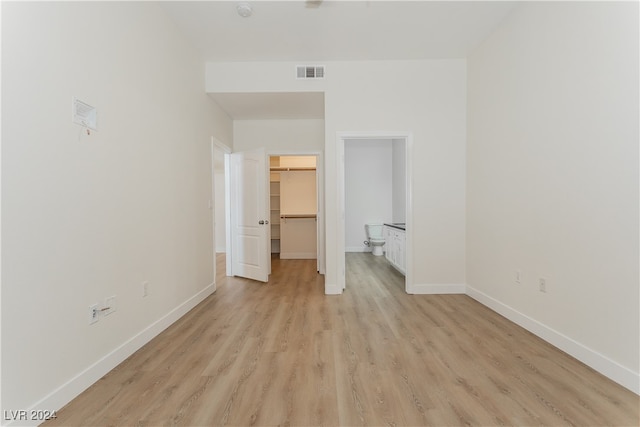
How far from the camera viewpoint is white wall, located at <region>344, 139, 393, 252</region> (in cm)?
780

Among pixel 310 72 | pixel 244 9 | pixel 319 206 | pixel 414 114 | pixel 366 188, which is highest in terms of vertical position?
pixel 244 9

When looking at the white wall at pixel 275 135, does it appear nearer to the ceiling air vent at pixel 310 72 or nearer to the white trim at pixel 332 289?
the ceiling air vent at pixel 310 72

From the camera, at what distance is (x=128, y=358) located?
2195 millimetres

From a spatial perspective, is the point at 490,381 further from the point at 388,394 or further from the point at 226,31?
the point at 226,31

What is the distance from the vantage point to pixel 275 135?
16.2 ft

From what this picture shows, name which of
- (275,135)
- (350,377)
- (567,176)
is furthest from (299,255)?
(567,176)

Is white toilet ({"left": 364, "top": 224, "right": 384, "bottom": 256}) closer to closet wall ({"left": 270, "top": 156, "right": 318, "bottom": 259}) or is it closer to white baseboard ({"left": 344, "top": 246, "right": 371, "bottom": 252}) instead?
white baseboard ({"left": 344, "top": 246, "right": 371, "bottom": 252})

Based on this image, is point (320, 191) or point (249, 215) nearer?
point (249, 215)

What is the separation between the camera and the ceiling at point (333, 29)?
8.99ft

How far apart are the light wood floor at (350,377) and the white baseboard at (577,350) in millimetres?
57

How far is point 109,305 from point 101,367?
0.40m

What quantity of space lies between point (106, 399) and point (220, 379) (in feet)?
2.09

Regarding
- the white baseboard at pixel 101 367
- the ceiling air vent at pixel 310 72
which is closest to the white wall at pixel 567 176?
the ceiling air vent at pixel 310 72

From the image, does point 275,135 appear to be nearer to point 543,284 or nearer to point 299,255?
point 299,255
